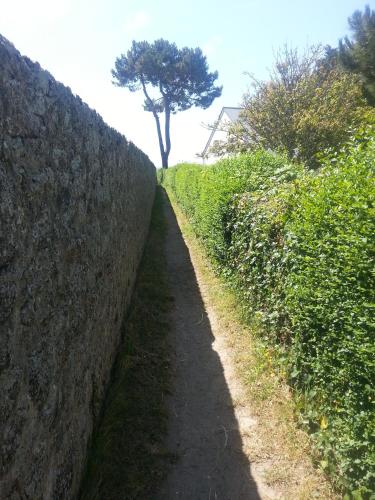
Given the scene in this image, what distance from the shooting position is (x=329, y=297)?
335cm

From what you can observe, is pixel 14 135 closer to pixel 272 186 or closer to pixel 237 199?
pixel 272 186

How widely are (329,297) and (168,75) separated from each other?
42.1 m

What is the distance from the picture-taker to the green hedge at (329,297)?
290 centimetres

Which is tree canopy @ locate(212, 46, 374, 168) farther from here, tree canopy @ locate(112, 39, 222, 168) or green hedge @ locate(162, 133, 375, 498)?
tree canopy @ locate(112, 39, 222, 168)

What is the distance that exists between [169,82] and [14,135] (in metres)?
43.0

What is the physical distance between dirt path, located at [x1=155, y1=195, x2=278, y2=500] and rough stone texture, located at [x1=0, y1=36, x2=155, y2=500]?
0.97m

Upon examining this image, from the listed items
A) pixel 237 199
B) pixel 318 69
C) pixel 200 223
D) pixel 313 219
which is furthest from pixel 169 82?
pixel 313 219

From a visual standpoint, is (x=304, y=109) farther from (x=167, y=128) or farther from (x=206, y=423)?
(x=167, y=128)

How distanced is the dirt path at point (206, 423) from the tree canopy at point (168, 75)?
39164 millimetres

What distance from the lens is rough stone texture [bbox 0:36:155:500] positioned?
1.78m

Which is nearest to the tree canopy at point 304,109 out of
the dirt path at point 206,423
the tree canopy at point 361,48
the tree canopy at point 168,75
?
the tree canopy at point 361,48

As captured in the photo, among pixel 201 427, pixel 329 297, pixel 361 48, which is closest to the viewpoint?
pixel 329 297

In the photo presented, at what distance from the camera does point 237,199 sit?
268 inches

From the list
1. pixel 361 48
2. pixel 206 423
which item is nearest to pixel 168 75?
pixel 361 48
